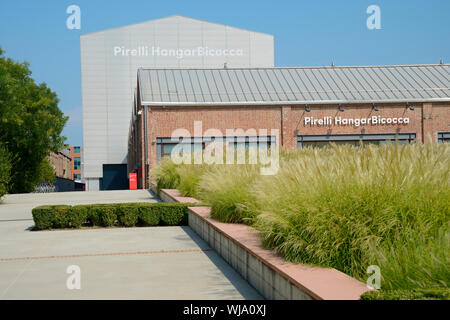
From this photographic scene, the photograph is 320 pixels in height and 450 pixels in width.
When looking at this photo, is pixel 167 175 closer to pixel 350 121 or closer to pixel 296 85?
pixel 350 121

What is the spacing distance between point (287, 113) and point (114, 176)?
2907 centimetres

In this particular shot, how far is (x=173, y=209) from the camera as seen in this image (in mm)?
12148

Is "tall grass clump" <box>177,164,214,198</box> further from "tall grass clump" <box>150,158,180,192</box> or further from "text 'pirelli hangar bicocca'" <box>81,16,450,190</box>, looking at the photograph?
"text 'pirelli hangar bicocca'" <box>81,16,450,190</box>

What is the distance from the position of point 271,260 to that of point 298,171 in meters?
1.48

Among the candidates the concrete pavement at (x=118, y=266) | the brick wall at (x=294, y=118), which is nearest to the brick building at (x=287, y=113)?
the brick wall at (x=294, y=118)

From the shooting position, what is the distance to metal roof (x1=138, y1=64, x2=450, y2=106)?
32.9 m

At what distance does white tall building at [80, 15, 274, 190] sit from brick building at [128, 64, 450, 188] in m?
21.0

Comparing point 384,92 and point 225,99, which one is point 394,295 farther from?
point 384,92

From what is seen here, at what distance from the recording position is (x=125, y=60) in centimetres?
5475

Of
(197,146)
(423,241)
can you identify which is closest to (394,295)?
(423,241)

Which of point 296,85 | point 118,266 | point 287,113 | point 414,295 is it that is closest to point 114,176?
point 296,85

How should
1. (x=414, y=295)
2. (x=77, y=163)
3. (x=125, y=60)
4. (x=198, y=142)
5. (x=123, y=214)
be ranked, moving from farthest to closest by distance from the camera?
(x=77, y=163) < (x=125, y=60) < (x=198, y=142) < (x=123, y=214) < (x=414, y=295)

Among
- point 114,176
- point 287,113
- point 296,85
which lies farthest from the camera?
point 114,176

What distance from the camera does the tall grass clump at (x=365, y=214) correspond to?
4656 millimetres
